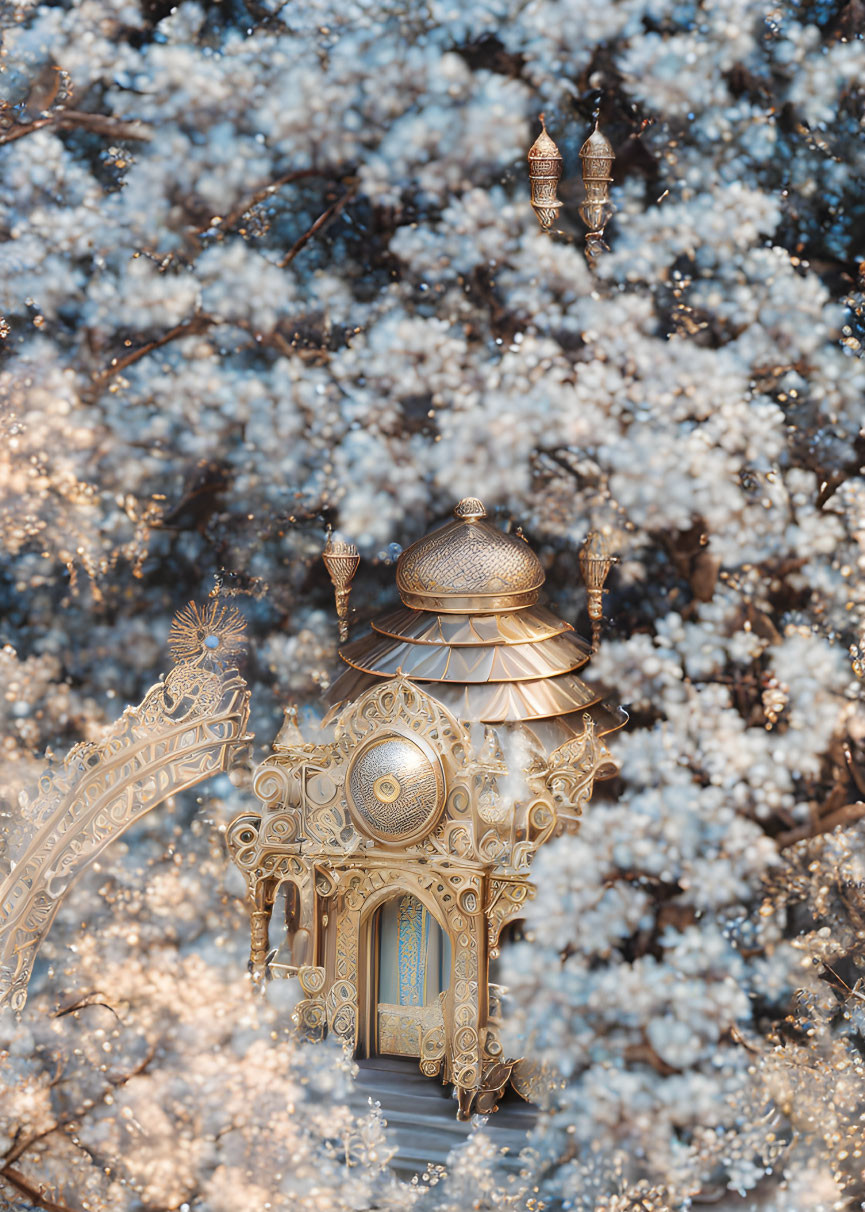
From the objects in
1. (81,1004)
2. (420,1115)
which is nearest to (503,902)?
(420,1115)

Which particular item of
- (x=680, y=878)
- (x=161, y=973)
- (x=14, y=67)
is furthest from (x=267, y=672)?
(x=14, y=67)

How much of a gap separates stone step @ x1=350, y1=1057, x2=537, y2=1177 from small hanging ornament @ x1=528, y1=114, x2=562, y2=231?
9.68 ft

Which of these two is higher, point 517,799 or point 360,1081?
point 517,799

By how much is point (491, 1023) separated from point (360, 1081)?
556 millimetres

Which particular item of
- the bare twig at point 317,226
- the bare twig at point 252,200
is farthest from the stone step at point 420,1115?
the bare twig at point 252,200

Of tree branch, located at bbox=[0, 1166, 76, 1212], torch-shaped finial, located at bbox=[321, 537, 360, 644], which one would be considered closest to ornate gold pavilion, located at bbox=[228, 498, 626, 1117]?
torch-shaped finial, located at bbox=[321, 537, 360, 644]

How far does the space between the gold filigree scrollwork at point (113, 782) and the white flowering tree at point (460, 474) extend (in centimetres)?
24

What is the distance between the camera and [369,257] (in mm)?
4770

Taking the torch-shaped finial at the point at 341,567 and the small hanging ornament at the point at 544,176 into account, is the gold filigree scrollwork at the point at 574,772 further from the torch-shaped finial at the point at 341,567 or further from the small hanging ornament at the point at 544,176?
the small hanging ornament at the point at 544,176

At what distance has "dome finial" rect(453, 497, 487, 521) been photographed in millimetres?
4355

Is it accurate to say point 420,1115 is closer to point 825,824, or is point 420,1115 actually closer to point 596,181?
point 825,824

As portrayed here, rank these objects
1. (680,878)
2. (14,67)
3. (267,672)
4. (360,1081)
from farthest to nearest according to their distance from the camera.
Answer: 1. (267,672)
2. (14,67)
3. (360,1081)
4. (680,878)

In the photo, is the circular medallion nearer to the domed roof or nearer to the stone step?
the domed roof

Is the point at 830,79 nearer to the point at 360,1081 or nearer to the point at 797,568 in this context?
the point at 797,568
